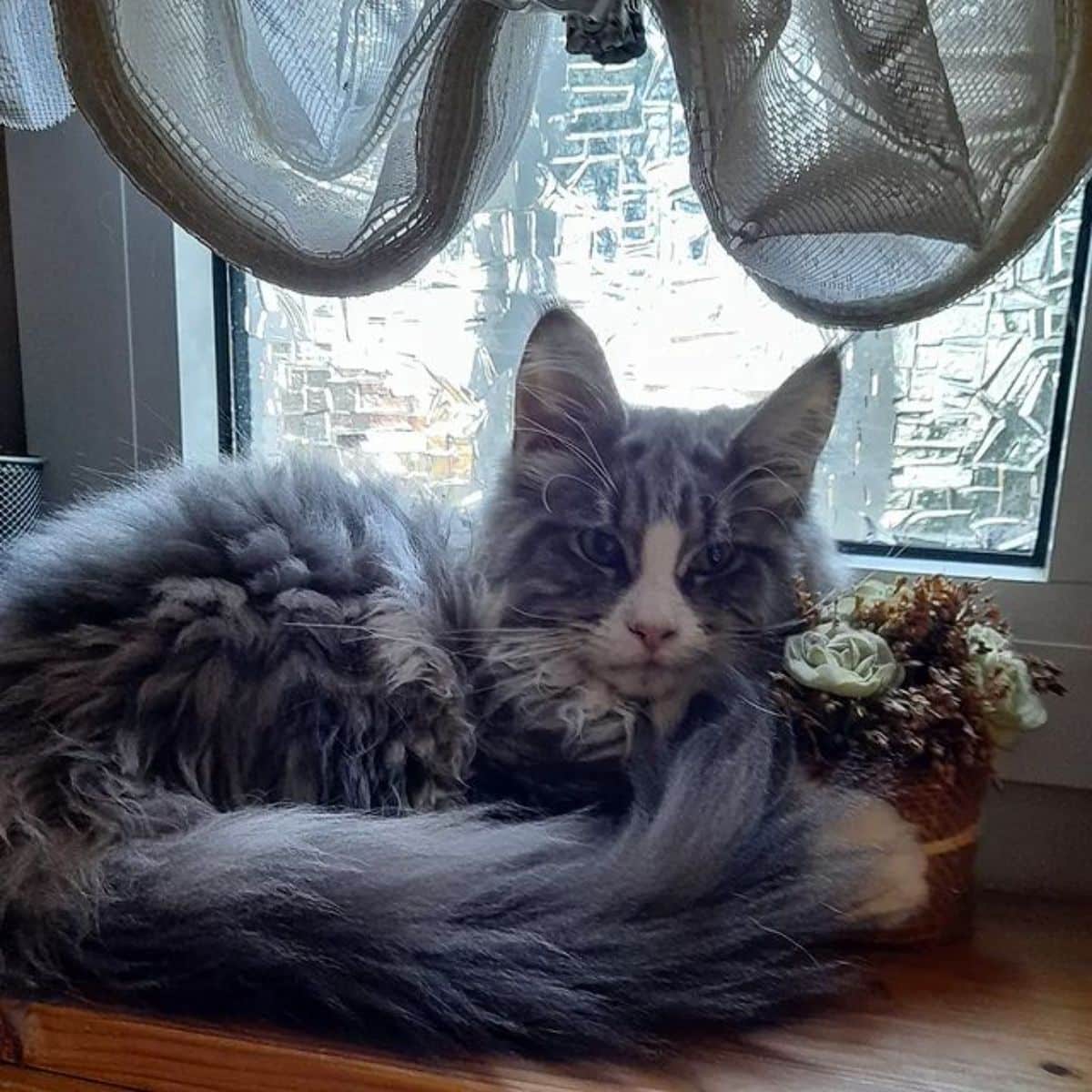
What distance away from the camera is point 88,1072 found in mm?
604

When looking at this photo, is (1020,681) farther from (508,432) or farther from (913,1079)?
(508,432)

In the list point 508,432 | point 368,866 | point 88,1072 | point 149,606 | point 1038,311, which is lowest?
point 88,1072

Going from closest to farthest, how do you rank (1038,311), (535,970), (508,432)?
(535,970) < (1038,311) < (508,432)

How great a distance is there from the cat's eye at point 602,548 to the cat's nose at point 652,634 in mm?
54

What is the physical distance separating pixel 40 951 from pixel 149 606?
0.24 meters

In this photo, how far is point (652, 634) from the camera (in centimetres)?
76

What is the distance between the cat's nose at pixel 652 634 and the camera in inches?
29.7

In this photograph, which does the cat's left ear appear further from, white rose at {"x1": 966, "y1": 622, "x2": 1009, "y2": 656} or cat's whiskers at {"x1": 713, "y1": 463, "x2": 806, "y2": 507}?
white rose at {"x1": 966, "y1": 622, "x2": 1009, "y2": 656}

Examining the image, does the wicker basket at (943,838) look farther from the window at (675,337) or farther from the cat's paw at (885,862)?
the window at (675,337)

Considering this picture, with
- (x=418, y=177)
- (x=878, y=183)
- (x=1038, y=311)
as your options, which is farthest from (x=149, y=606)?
(x=1038, y=311)

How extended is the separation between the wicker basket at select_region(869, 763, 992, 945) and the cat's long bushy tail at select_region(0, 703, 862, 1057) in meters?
0.07

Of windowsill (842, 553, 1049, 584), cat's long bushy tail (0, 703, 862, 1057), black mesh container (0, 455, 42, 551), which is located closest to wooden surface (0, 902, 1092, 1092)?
cat's long bushy tail (0, 703, 862, 1057)

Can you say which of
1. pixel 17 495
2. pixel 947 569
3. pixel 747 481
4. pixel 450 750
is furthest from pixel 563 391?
pixel 17 495

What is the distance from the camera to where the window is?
0.95 m
